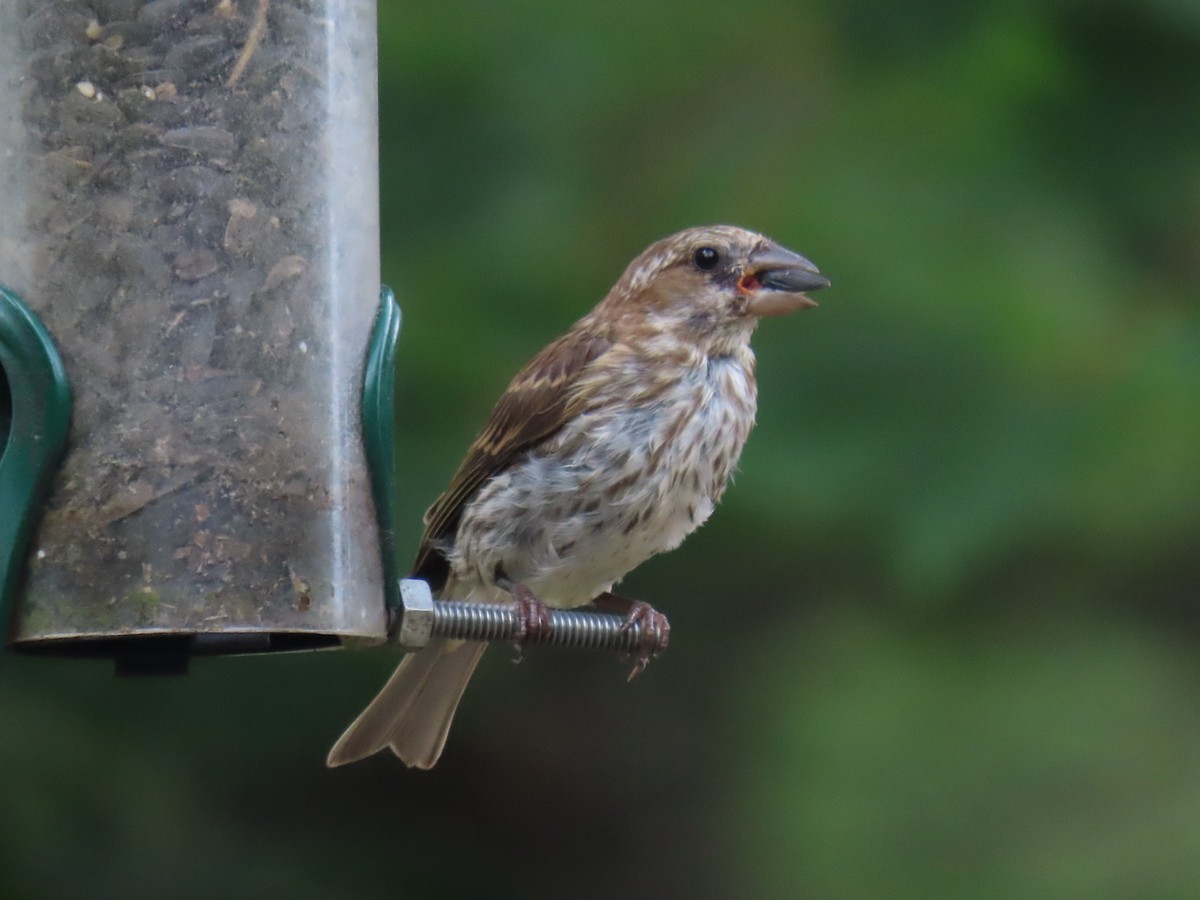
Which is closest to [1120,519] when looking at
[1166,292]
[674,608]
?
[1166,292]

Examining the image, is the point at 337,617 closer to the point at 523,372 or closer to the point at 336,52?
the point at 336,52

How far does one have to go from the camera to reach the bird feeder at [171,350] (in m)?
4.23

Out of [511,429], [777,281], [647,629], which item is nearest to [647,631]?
[647,629]

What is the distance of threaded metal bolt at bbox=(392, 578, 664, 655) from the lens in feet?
14.6

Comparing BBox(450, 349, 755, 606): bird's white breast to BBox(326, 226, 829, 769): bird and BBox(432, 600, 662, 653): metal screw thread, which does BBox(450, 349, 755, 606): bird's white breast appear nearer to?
BBox(326, 226, 829, 769): bird

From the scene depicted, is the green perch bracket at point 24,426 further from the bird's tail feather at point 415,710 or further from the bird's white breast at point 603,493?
the bird's white breast at point 603,493

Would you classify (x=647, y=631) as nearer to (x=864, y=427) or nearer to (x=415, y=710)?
(x=415, y=710)

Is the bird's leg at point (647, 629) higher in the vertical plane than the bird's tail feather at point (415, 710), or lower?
higher

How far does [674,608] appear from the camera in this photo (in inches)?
280

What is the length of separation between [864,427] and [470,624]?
204 cm

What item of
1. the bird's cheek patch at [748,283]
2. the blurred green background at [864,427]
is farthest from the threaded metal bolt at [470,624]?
the blurred green background at [864,427]

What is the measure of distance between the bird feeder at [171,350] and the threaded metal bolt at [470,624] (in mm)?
60

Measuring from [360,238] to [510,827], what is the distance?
395 centimetres

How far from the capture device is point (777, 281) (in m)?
5.62
